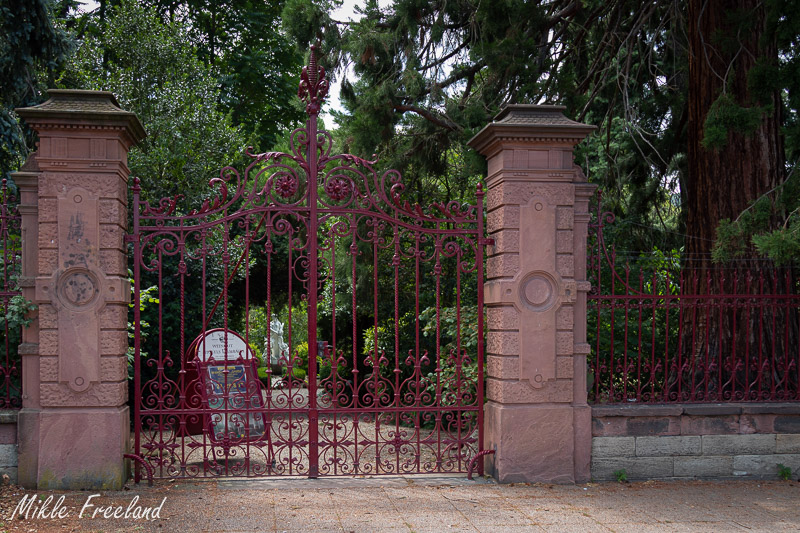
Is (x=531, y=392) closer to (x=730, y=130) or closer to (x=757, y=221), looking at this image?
(x=757, y=221)

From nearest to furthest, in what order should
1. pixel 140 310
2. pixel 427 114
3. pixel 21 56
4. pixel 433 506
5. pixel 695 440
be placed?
pixel 433 506 < pixel 695 440 < pixel 140 310 < pixel 21 56 < pixel 427 114

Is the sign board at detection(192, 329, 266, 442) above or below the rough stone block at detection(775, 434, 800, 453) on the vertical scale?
above

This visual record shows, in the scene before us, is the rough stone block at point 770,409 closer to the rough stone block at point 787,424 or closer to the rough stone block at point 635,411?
the rough stone block at point 787,424

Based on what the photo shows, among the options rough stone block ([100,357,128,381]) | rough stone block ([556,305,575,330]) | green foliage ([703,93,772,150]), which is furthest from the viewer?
green foliage ([703,93,772,150])

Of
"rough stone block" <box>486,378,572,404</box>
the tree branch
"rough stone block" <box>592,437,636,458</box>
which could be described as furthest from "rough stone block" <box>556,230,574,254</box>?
the tree branch

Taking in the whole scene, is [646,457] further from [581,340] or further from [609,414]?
[581,340]

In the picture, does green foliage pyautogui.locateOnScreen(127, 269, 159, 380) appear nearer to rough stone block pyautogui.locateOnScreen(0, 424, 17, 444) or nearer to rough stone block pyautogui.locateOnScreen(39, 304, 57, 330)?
rough stone block pyautogui.locateOnScreen(39, 304, 57, 330)

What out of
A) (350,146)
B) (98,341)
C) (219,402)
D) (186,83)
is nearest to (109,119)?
(98,341)

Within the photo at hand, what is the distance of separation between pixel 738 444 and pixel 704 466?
38 cm

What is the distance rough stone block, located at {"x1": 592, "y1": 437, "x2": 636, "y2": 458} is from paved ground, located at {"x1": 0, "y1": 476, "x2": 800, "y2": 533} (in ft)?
0.89

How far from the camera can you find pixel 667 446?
21.6 ft

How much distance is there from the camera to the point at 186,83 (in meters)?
12.6

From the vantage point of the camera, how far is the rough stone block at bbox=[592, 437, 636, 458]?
6.53 meters

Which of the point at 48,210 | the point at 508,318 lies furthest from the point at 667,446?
the point at 48,210
